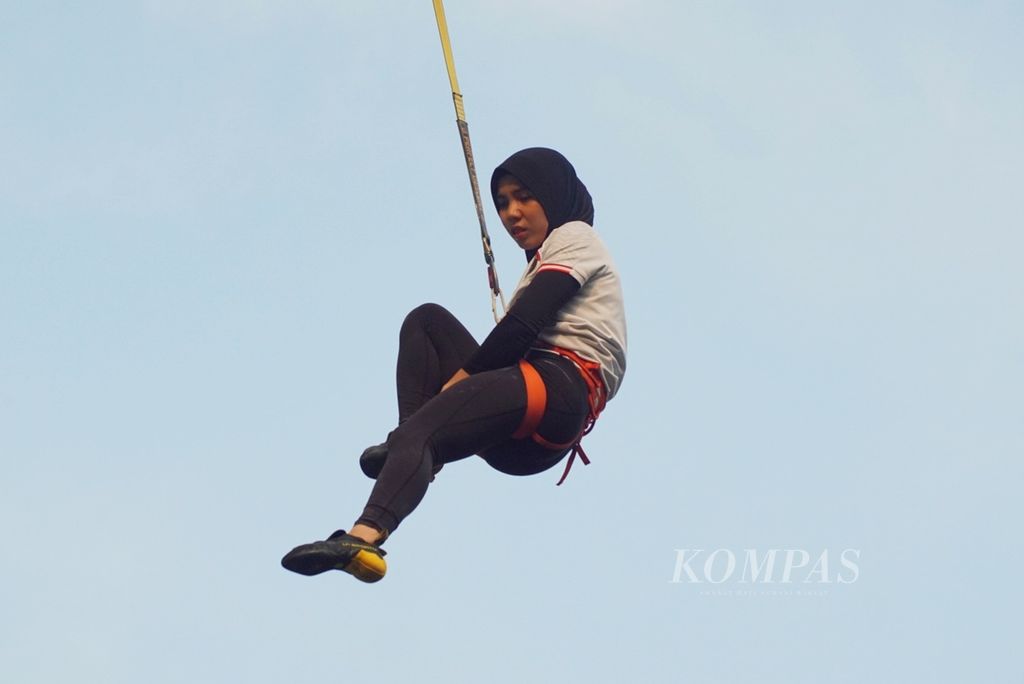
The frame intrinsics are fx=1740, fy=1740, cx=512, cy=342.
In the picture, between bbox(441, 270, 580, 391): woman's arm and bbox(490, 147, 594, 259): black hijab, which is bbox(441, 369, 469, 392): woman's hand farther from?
bbox(490, 147, 594, 259): black hijab

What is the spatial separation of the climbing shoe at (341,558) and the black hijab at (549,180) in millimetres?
1844

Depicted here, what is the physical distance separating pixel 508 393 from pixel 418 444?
1.45 ft

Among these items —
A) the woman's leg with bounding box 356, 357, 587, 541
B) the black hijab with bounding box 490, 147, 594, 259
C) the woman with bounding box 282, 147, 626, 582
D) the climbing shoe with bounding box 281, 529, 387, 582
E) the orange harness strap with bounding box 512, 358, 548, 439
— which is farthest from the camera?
the black hijab with bounding box 490, 147, 594, 259

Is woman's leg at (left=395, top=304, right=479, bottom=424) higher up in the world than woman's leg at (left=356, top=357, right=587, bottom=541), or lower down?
higher up

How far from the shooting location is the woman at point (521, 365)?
6.50 m

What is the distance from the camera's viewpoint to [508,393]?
6.74m

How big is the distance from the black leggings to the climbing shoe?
0.19 m

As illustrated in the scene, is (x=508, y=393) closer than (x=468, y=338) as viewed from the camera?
Yes

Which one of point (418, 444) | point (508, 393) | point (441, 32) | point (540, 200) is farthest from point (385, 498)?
point (441, 32)

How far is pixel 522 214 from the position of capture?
291 inches

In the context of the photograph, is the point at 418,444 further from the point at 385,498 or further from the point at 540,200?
the point at 540,200

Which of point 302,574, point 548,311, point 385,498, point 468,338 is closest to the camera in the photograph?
point 302,574

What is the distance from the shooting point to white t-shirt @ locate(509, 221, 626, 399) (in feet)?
22.9

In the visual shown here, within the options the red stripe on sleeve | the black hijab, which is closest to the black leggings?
the red stripe on sleeve
